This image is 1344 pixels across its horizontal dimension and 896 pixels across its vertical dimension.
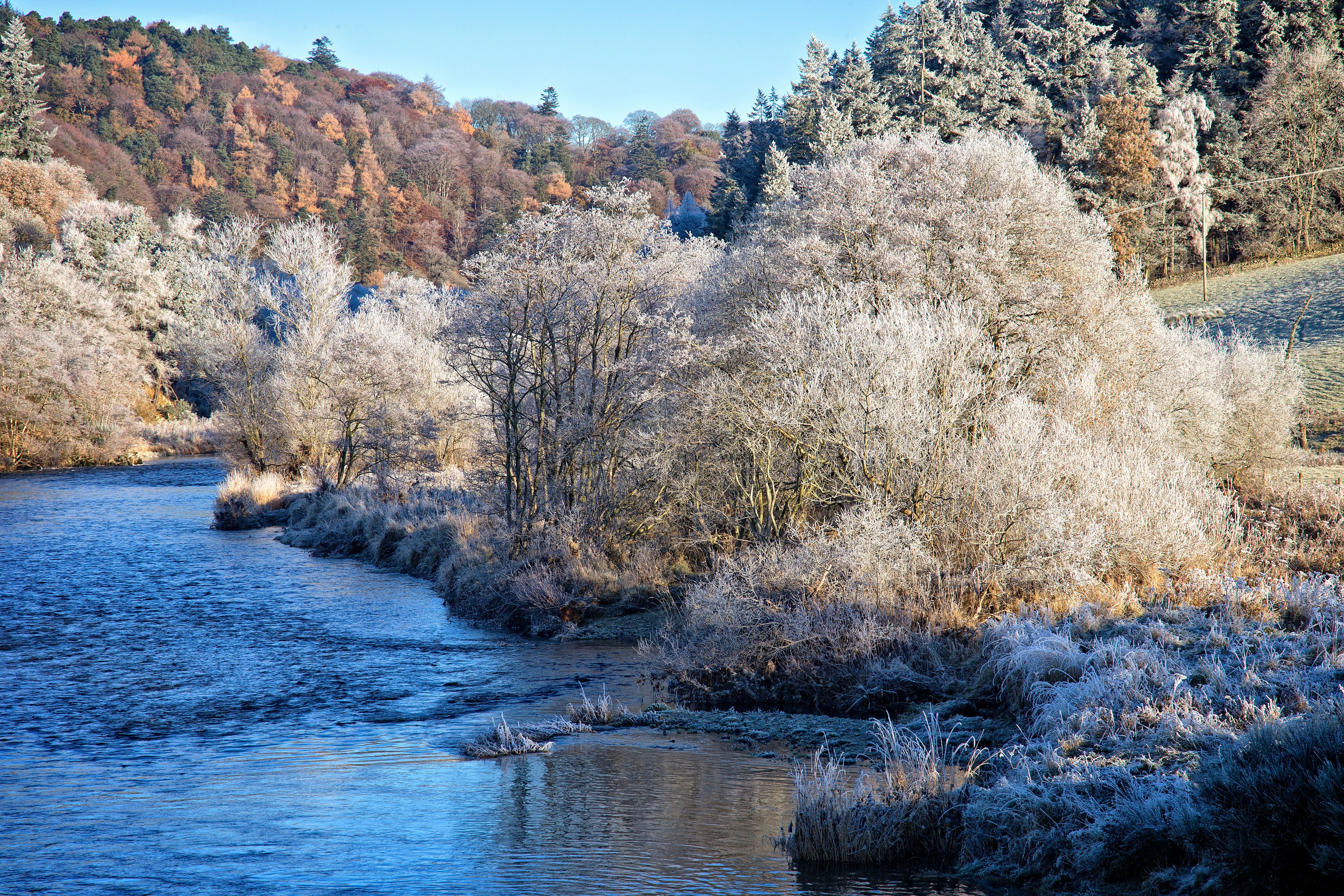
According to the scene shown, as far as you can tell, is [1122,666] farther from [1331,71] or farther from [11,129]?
[11,129]

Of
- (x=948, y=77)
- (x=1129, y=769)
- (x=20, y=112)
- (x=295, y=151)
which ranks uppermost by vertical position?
(x=295, y=151)

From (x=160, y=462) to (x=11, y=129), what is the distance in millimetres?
32782

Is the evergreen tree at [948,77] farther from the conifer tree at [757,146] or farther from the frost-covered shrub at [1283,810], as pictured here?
the frost-covered shrub at [1283,810]

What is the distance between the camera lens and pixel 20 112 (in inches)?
2403

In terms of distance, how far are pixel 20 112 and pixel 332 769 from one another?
69.5 metres

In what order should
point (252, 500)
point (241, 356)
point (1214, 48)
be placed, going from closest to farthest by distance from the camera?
1. point (252, 500)
2. point (241, 356)
3. point (1214, 48)

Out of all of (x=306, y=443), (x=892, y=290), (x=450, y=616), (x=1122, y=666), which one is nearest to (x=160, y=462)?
(x=306, y=443)

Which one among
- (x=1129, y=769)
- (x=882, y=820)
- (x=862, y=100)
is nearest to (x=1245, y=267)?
(x=862, y=100)

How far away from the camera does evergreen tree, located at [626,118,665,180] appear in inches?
3605

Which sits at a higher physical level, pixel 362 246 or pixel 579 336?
pixel 362 246

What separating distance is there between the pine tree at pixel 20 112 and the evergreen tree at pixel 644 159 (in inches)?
1828

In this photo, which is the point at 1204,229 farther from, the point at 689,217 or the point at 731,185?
the point at 689,217

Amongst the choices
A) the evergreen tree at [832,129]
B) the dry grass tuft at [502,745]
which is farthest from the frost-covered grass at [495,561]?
the evergreen tree at [832,129]

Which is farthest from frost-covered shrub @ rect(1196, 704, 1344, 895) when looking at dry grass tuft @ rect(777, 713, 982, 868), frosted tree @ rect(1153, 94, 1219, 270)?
frosted tree @ rect(1153, 94, 1219, 270)
